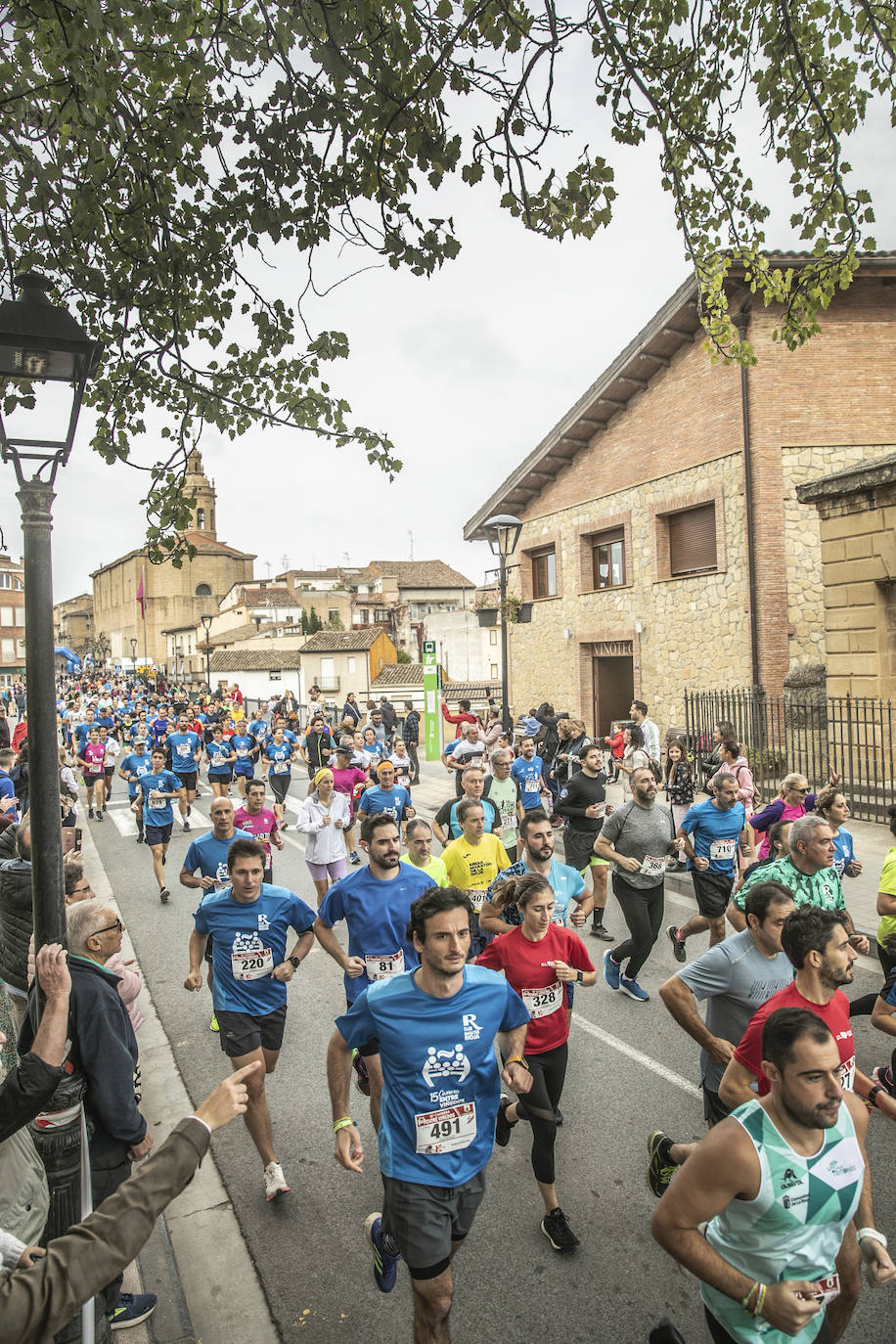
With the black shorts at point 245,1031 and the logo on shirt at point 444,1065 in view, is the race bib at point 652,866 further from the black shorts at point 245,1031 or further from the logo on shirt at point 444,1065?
the logo on shirt at point 444,1065

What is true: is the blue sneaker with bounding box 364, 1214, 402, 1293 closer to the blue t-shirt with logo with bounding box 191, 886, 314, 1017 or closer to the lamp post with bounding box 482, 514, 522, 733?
the blue t-shirt with logo with bounding box 191, 886, 314, 1017

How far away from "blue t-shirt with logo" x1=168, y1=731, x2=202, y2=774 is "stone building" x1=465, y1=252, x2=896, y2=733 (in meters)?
10.4

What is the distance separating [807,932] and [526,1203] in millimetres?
2076

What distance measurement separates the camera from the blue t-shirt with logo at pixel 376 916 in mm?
4820

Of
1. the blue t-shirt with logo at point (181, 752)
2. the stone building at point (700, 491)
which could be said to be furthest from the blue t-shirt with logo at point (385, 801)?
the stone building at point (700, 491)

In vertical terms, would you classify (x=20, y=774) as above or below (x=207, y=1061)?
above

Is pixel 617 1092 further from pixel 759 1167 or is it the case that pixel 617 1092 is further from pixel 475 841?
pixel 759 1167

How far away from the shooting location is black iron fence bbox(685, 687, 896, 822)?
12.4 metres

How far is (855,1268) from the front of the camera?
106 inches

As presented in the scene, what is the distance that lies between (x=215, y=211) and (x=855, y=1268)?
538 cm

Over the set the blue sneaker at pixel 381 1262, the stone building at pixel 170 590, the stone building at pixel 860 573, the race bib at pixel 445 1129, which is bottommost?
the blue sneaker at pixel 381 1262

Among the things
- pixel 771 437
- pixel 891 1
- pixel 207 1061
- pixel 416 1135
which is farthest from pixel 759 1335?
pixel 771 437

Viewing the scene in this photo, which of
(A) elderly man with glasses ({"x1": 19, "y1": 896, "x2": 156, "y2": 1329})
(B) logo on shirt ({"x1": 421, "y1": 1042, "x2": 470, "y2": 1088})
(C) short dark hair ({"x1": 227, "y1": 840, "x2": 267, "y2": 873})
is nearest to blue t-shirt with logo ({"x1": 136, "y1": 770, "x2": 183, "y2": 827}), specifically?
(C) short dark hair ({"x1": 227, "y1": 840, "x2": 267, "y2": 873})

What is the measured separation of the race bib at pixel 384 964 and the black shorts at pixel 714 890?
3052 mm
